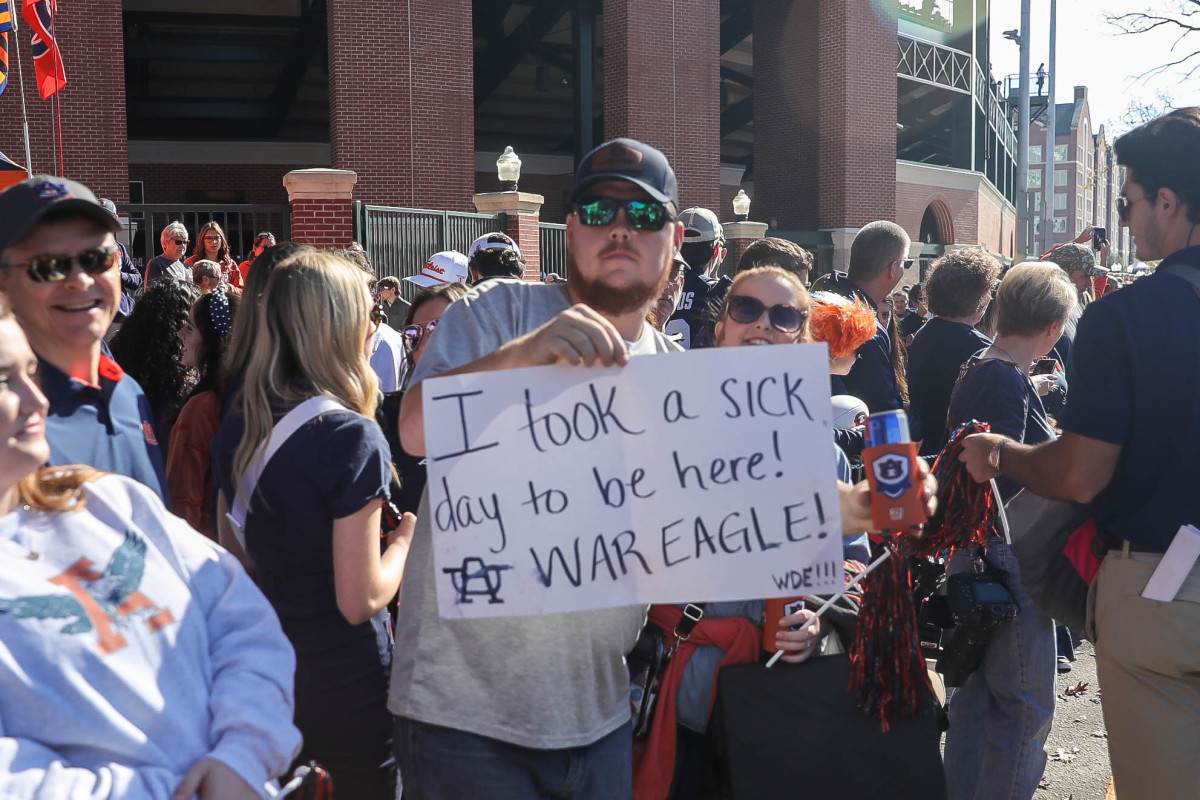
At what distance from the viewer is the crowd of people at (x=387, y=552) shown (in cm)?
172

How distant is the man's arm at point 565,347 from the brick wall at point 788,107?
25495mm

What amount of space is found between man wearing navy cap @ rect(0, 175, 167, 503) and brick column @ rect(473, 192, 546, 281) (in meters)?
15.2

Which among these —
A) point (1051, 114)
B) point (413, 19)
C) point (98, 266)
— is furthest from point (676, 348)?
point (1051, 114)

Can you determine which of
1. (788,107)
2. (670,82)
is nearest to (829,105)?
(788,107)

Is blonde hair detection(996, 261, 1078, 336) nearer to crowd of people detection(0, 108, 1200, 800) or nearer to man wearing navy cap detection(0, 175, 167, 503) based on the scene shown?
crowd of people detection(0, 108, 1200, 800)

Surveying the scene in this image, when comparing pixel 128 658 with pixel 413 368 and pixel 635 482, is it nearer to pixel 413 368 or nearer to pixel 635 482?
pixel 635 482

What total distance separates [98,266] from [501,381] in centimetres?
94

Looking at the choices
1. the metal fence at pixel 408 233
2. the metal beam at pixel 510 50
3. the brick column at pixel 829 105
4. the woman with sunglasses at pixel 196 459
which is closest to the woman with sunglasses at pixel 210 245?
the metal fence at pixel 408 233

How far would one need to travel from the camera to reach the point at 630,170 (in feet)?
7.27

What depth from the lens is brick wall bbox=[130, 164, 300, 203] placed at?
2766cm

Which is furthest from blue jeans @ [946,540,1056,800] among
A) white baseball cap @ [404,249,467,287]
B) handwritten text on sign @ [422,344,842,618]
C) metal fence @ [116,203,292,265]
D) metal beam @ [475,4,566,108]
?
metal beam @ [475,4,566,108]

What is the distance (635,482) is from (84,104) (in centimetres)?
1712

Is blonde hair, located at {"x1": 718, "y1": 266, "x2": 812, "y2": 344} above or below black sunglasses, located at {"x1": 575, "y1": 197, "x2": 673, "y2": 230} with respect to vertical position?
below

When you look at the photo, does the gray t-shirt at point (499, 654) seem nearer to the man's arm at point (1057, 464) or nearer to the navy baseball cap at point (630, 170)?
the navy baseball cap at point (630, 170)
